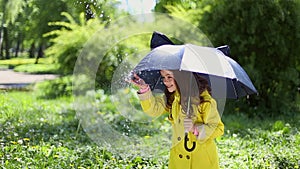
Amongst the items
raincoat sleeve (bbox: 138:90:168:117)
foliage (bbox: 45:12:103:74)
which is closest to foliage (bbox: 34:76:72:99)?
foliage (bbox: 45:12:103:74)

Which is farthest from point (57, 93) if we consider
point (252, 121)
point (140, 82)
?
point (140, 82)

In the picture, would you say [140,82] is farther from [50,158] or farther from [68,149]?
[68,149]

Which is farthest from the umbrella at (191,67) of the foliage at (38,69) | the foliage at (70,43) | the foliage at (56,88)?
the foliage at (38,69)

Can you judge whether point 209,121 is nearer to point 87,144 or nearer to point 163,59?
point 163,59

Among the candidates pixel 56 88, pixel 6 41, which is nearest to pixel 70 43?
pixel 6 41

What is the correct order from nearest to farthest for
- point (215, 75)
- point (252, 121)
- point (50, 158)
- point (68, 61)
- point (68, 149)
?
point (215, 75) < point (50, 158) < point (68, 149) < point (252, 121) < point (68, 61)

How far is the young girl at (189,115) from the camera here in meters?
2.36

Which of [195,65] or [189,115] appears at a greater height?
[195,65]

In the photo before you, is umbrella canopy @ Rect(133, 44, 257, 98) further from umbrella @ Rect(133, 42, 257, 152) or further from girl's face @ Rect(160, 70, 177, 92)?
girl's face @ Rect(160, 70, 177, 92)

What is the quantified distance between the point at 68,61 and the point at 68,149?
4.50 meters

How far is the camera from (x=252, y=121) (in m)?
6.27

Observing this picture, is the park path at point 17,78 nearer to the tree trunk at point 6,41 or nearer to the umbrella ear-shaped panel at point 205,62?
the tree trunk at point 6,41

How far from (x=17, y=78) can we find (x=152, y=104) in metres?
7.42

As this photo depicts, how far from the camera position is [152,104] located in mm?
2453
